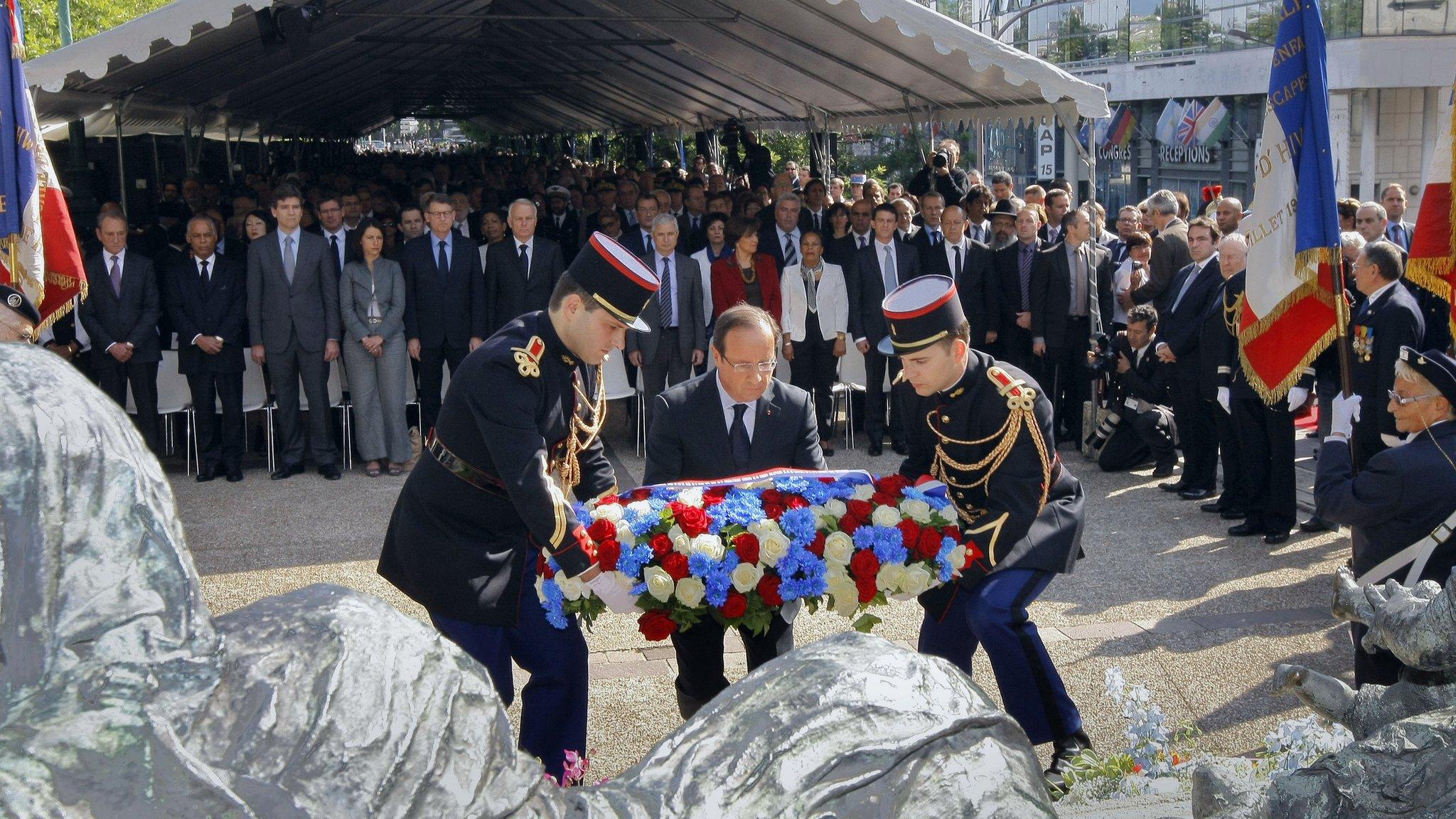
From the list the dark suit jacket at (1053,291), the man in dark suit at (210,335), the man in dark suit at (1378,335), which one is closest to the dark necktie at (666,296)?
the dark suit jacket at (1053,291)

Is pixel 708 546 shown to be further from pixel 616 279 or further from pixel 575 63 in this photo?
pixel 575 63

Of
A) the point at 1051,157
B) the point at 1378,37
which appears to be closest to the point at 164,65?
the point at 1051,157

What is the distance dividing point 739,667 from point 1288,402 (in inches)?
162

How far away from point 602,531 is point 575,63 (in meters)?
16.0

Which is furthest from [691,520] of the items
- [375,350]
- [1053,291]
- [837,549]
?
[1053,291]

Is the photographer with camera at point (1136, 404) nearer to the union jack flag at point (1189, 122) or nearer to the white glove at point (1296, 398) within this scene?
the white glove at point (1296, 398)

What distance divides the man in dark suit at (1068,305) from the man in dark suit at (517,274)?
3.90 meters

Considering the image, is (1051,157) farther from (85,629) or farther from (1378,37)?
(85,629)

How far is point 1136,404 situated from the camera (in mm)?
9602

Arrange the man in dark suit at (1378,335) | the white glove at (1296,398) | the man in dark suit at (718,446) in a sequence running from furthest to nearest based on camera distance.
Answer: the white glove at (1296,398)
the man in dark suit at (1378,335)
the man in dark suit at (718,446)

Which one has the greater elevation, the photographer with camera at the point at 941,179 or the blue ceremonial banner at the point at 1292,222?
the photographer with camera at the point at 941,179

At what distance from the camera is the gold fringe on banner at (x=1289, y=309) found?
616 cm

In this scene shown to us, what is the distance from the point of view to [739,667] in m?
5.65

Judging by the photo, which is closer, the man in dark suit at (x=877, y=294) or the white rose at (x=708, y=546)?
the white rose at (x=708, y=546)
